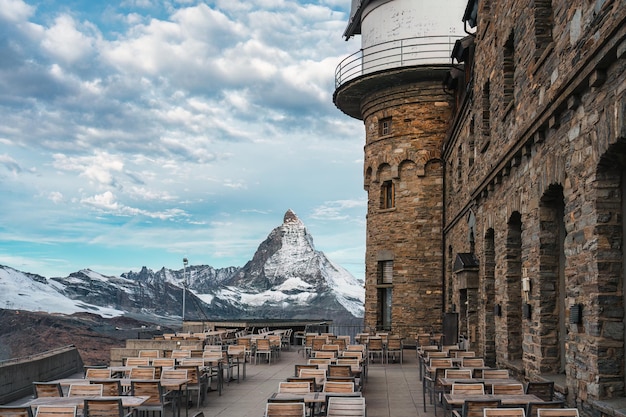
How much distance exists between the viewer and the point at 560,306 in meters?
11.2

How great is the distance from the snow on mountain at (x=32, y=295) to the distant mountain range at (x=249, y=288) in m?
0.35

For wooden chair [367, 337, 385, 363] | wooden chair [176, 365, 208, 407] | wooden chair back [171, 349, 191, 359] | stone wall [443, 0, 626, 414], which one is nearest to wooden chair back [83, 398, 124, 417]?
wooden chair [176, 365, 208, 407]

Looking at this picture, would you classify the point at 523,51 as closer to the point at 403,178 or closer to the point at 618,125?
the point at 618,125

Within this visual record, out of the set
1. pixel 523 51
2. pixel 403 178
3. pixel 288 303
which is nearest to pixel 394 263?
pixel 403 178

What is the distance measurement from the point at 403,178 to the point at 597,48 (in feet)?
69.2

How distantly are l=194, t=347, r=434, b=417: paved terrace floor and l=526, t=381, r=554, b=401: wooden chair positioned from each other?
297cm

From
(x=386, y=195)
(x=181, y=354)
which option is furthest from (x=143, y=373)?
(x=386, y=195)

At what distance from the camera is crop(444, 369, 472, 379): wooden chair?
11953mm

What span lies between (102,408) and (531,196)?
7216 millimetres

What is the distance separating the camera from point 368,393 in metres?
15.4

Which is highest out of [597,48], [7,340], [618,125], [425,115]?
[425,115]

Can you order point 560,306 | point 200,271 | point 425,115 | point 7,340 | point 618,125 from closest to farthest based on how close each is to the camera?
point 618,125, point 560,306, point 425,115, point 7,340, point 200,271

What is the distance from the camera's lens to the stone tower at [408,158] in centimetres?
2820

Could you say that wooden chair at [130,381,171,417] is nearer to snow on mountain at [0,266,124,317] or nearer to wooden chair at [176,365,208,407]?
wooden chair at [176,365,208,407]
